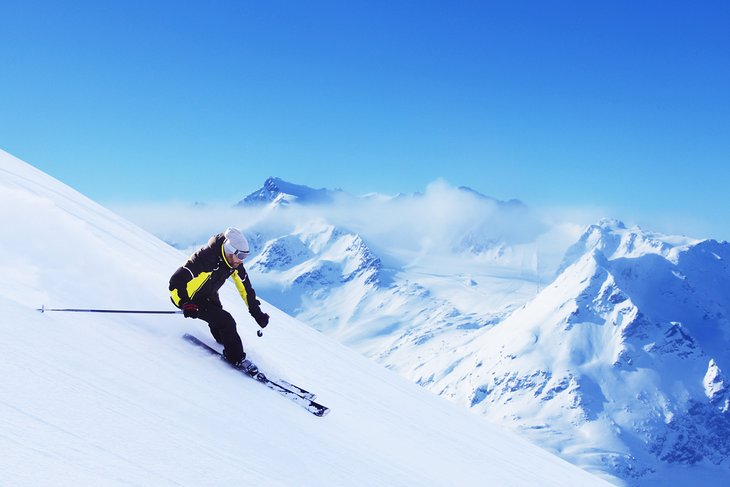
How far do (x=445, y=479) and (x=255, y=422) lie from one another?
284cm

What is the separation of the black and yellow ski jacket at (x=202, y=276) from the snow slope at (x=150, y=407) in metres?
0.59

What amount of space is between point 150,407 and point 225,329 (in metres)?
2.77

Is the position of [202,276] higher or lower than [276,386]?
higher

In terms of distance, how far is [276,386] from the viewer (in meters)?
8.27

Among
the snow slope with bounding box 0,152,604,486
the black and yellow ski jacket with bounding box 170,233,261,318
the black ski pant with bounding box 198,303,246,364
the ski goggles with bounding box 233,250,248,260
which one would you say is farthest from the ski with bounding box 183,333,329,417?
the ski goggles with bounding box 233,250,248,260

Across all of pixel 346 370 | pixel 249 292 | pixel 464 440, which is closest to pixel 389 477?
pixel 249 292

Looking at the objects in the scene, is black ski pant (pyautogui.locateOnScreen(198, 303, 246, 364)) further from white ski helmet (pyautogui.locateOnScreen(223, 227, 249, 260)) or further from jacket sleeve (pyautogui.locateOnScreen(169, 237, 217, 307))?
white ski helmet (pyautogui.locateOnScreen(223, 227, 249, 260))

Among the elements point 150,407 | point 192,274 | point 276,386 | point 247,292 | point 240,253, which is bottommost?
point 150,407

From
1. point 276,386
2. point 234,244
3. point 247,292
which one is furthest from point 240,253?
point 276,386

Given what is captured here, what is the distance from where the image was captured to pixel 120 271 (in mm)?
8938

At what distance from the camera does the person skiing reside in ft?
26.3

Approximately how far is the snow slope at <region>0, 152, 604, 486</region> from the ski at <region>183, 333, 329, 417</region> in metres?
0.22

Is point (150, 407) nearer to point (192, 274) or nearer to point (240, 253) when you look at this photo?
point (192, 274)

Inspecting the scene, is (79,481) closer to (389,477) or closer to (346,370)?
(389,477)
